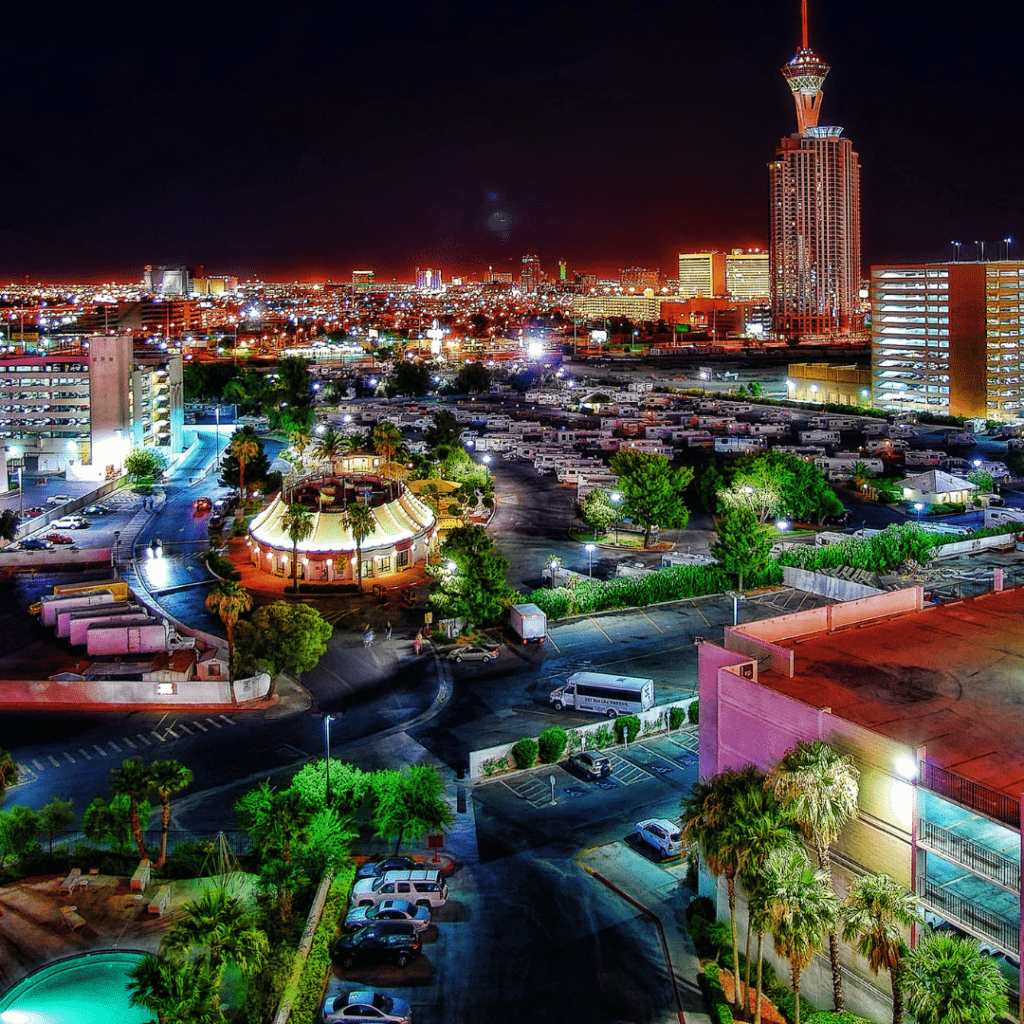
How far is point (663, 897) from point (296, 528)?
2440 cm

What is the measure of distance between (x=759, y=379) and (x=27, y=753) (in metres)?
122

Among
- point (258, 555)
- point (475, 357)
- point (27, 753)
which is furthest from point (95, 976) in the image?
point (475, 357)

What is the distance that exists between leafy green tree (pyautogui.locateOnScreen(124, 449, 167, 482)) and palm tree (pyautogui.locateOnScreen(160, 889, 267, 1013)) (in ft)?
169

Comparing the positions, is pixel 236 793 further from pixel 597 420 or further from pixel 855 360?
pixel 855 360

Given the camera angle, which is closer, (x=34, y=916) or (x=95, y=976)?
(x=95, y=976)

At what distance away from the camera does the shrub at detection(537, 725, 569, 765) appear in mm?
24625

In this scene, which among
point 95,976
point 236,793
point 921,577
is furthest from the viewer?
point 921,577

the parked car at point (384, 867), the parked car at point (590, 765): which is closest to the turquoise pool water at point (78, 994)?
the parked car at point (384, 867)

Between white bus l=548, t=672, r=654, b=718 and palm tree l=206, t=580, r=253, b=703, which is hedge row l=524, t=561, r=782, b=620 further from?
palm tree l=206, t=580, r=253, b=703

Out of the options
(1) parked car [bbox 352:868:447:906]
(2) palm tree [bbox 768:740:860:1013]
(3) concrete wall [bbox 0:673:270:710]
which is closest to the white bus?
(3) concrete wall [bbox 0:673:270:710]

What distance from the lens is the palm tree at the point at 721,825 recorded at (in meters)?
15.0

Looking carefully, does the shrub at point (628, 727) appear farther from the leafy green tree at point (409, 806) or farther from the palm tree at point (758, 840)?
the palm tree at point (758, 840)

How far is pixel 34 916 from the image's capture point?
18641 millimetres

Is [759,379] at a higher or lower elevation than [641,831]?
higher
